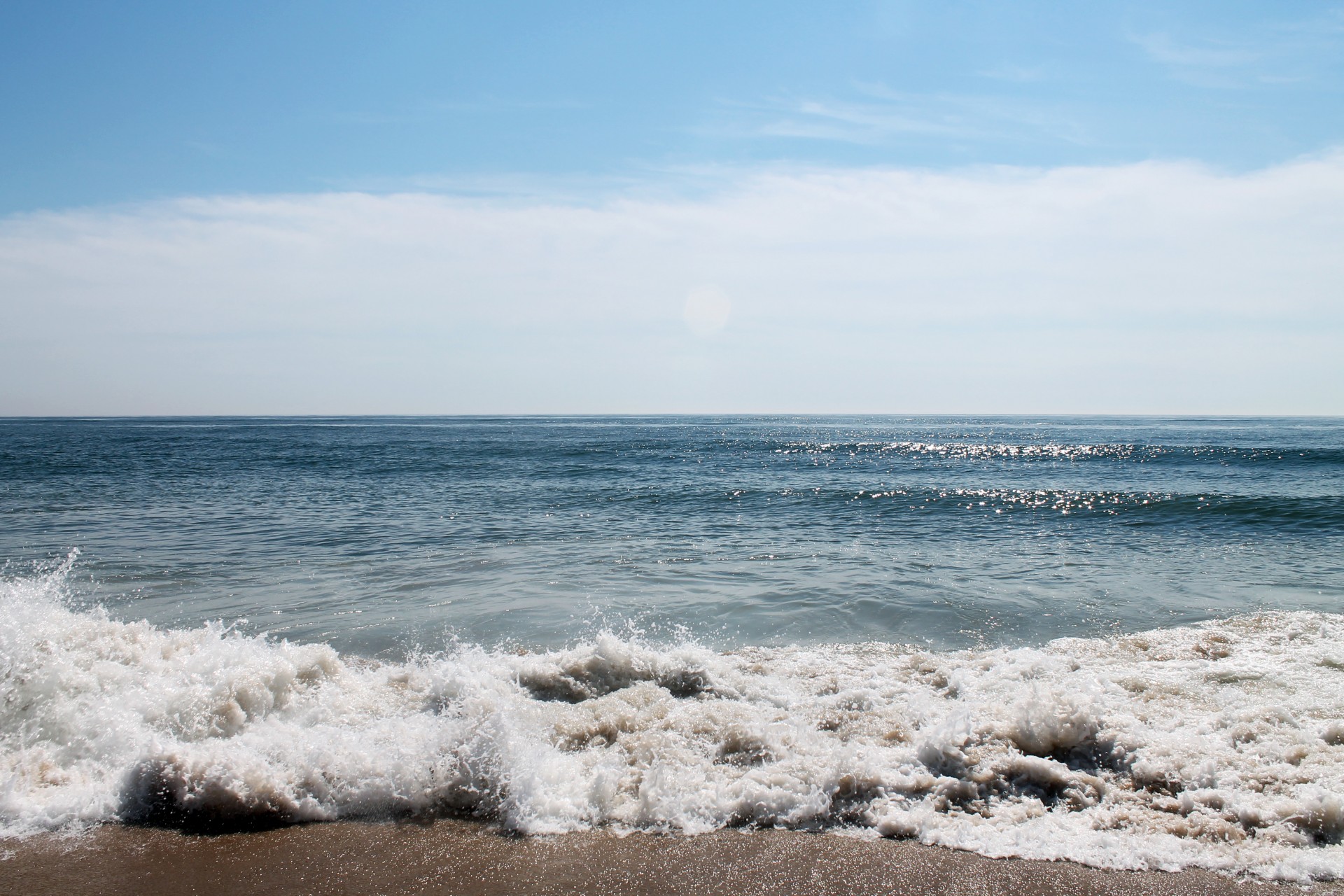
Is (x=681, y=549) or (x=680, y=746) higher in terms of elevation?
(x=680, y=746)

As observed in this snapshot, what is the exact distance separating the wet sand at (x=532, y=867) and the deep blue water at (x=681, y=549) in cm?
393

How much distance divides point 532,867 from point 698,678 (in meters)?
2.83

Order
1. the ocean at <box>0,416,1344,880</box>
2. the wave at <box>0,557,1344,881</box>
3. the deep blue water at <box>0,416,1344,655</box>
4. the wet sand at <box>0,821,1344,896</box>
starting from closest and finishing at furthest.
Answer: the wet sand at <box>0,821,1344,896</box> < the wave at <box>0,557,1344,881</box> < the ocean at <box>0,416,1344,880</box> < the deep blue water at <box>0,416,1344,655</box>

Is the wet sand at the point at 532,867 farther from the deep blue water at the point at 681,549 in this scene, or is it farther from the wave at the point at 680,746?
the deep blue water at the point at 681,549

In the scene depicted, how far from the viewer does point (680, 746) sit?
5473 millimetres

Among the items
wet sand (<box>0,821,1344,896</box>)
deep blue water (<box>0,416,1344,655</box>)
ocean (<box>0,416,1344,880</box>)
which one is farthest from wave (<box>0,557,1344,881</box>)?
deep blue water (<box>0,416,1344,655</box>)

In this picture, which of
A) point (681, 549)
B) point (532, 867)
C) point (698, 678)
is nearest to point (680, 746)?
point (698, 678)

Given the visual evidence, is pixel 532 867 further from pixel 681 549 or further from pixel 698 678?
pixel 681 549

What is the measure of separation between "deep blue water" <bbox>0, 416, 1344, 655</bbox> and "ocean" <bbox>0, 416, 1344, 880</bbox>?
11cm

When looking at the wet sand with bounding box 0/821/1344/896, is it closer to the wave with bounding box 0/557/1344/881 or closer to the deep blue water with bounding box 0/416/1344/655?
the wave with bounding box 0/557/1344/881

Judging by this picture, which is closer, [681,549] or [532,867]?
[532,867]

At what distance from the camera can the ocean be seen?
15.4 feet

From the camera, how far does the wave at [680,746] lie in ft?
14.9

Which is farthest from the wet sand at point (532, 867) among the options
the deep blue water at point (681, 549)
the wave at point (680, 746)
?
the deep blue water at point (681, 549)
